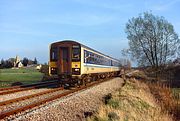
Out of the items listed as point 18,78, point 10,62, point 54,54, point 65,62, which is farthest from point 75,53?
point 10,62

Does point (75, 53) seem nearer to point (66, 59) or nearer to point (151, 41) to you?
point (66, 59)

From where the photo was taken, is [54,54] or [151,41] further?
[151,41]

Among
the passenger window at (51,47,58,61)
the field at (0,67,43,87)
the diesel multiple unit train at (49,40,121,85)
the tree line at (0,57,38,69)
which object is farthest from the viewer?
the tree line at (0,57,38,69)

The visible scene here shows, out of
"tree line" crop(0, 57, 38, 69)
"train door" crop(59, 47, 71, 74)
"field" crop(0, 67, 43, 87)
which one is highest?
"tree line" crop(0, 57, 38, 69)

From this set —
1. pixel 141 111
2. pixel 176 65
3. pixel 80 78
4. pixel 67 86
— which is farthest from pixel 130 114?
pixel 176 65

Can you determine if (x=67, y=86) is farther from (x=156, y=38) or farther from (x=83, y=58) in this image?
(x=156, y=38)

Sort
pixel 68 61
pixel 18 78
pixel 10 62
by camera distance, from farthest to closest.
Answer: pixel 10 62 < pixel 18 78 < pixel 68 61

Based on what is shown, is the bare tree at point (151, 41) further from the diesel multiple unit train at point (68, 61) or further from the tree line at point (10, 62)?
the tree line at point (10, 62)

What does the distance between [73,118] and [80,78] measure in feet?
42.3

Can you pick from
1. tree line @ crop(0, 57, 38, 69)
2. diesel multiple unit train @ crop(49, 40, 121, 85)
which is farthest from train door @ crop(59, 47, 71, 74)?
tree line @ crop(0, 57, 38, 69)

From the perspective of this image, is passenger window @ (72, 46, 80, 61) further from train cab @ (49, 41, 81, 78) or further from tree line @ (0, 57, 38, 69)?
tree line @ (0, 57, 38, 69)

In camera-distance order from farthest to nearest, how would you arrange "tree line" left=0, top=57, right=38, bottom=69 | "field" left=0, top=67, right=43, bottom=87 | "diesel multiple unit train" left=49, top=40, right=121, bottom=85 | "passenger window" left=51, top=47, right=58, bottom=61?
"tree line" left=0, top=57, right=38, bottom=69 → "field" left=0, top=67, right=43, bottom=87 → "passenger window" left=51, top=47, right=58, bottom=61 → "diesel multiple unit train" left=49, top=40, right=121, bottom=85

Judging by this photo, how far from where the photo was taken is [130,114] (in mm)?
12164

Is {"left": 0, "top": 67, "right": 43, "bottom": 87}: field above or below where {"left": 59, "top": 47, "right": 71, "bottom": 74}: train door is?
below
